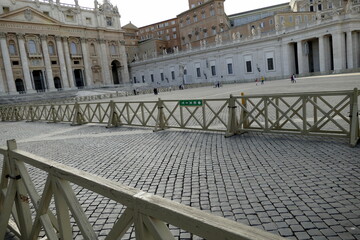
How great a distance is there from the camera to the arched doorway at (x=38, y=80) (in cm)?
4956

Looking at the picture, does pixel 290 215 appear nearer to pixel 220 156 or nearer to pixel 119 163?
pixel 220 156

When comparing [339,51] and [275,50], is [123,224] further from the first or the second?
[275,50]

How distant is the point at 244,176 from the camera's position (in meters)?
4.69

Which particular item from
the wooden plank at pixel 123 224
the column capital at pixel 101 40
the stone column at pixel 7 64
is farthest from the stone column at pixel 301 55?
the stone column at pixel 7 64

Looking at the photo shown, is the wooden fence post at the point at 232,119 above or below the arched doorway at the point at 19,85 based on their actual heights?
below

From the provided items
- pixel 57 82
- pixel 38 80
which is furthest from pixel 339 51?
pixel 38 80

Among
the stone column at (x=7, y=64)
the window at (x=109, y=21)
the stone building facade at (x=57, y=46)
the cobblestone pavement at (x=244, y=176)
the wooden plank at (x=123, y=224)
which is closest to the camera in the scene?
the wooden plank at (x=123, y=224)

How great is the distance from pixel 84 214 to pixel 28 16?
54.7m

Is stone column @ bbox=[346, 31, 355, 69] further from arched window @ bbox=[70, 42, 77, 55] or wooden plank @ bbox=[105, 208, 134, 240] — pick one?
arched window @ bbox=[70, 42, 77, 55]

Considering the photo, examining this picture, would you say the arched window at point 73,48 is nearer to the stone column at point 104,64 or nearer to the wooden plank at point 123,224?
the stone column at point 104,64

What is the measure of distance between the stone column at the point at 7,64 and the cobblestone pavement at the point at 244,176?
43725 millimetres

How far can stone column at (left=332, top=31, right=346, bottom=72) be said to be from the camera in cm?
3606

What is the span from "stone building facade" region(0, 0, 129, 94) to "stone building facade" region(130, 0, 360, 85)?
11819 millimetres

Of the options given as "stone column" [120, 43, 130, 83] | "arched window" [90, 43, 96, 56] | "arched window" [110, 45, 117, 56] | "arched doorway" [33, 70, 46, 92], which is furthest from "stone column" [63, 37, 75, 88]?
"stone column" [120, 43, 130, 83]
